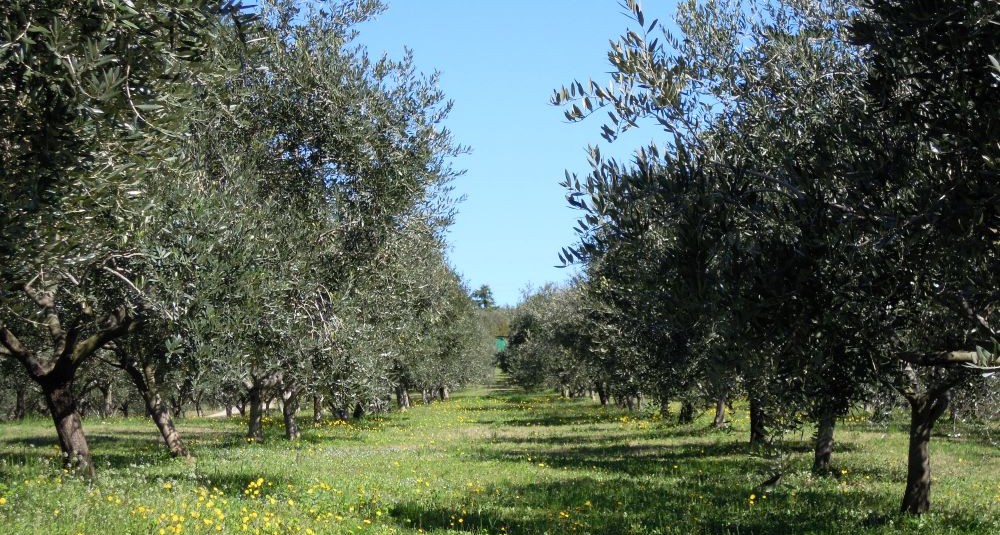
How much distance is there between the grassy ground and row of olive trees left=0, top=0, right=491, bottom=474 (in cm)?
199

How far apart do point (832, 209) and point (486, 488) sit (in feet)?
40.2

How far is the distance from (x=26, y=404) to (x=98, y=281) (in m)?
57.8

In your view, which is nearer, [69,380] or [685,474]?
[69,380]

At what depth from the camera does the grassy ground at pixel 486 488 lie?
12.1 meters

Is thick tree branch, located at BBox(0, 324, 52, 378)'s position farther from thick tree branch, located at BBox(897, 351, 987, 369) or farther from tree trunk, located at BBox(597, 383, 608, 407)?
tree trunk, located at BBox(597, 383, 608, 407)

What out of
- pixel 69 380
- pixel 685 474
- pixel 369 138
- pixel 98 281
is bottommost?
pixel 685 474

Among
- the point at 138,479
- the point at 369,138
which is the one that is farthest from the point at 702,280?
the point at 138,479

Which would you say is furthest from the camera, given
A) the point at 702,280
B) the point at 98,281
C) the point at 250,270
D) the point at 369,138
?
the point at 369,138

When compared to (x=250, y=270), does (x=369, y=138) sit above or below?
above

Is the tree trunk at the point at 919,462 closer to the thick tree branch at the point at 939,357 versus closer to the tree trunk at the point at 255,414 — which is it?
the thick tree branch at the point at 939,357

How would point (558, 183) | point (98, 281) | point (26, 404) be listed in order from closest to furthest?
point (558, 183)
point (98, 281)
point (26, 404)

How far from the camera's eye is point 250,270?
499 inches

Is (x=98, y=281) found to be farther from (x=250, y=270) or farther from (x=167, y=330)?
(x=250, y=270)

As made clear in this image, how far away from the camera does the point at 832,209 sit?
304 inches
